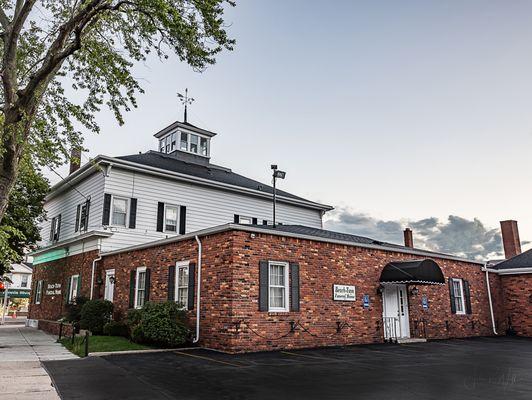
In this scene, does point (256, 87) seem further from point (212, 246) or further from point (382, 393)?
point (382, 393)

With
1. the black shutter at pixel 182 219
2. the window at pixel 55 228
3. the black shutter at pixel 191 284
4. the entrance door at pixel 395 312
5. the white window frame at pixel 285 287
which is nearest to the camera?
the white window frame at pixel 285 287

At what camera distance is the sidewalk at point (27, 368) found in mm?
6875

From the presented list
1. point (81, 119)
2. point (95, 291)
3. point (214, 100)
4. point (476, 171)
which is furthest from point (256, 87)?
point (95, 291)

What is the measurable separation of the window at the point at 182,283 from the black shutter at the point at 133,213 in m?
6.19

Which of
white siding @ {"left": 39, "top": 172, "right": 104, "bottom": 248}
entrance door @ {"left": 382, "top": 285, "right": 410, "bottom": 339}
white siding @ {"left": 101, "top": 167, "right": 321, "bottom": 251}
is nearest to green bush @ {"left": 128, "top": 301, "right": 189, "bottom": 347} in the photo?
white siding @ {"left": 101, "top": 167, "right": 321, "bottom": 251}

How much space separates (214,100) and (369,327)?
10667 millimetres

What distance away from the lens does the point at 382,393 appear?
6801 millimetres

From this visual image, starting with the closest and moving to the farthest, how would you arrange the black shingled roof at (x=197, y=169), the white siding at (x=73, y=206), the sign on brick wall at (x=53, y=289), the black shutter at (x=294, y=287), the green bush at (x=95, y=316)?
the black shutter at (x=294, y=287), the green bush at (x=95, y=316), the white siding at (x=73, y=206), the black shingled roof at (x=197, y=169), the sign on brick wall at (x=53, y=289)

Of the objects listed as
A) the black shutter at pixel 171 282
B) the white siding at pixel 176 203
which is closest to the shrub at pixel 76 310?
the white siding at pixel 176 203

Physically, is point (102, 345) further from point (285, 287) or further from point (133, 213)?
point (133, 213)

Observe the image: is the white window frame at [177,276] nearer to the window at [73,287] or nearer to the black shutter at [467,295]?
the window at [73,287]

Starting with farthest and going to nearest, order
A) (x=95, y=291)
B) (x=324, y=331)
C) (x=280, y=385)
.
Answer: (x=95, y=291), (x=324, y=331), (x=280, y=385)

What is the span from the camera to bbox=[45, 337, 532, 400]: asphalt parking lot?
6.82 meters

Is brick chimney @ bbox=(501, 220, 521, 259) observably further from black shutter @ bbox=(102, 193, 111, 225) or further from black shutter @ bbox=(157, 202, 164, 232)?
black shutter @ bbox=(102, 193, 111, 225)
